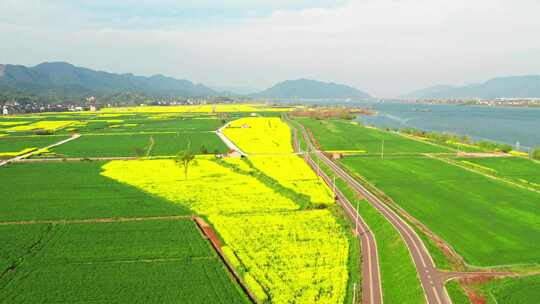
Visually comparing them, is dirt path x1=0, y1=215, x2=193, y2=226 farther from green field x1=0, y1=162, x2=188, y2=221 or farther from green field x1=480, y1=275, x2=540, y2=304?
green field x1=480, y1=275, x2=540, y2=304

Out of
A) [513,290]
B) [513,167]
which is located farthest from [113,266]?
[513,167]

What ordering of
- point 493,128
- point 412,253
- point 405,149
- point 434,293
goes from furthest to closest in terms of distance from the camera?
point 493,128 < point 405,149 < point 412,253 < point 434,293

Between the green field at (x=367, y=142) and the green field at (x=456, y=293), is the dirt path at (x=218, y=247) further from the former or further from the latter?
the green field at (x=367, y=142)

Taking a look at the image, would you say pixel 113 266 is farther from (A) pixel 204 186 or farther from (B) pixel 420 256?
(B) pixel 420 256

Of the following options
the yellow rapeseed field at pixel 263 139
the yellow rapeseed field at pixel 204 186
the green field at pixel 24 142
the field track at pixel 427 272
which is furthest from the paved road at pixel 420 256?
the green field at pixel 24 142

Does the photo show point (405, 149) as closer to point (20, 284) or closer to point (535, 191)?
point (535, 191)

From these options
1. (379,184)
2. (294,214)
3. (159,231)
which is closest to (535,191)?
(379,184)

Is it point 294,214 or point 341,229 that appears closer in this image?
point 341,229

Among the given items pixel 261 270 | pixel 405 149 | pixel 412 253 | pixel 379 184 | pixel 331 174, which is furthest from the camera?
pixel 405 149
